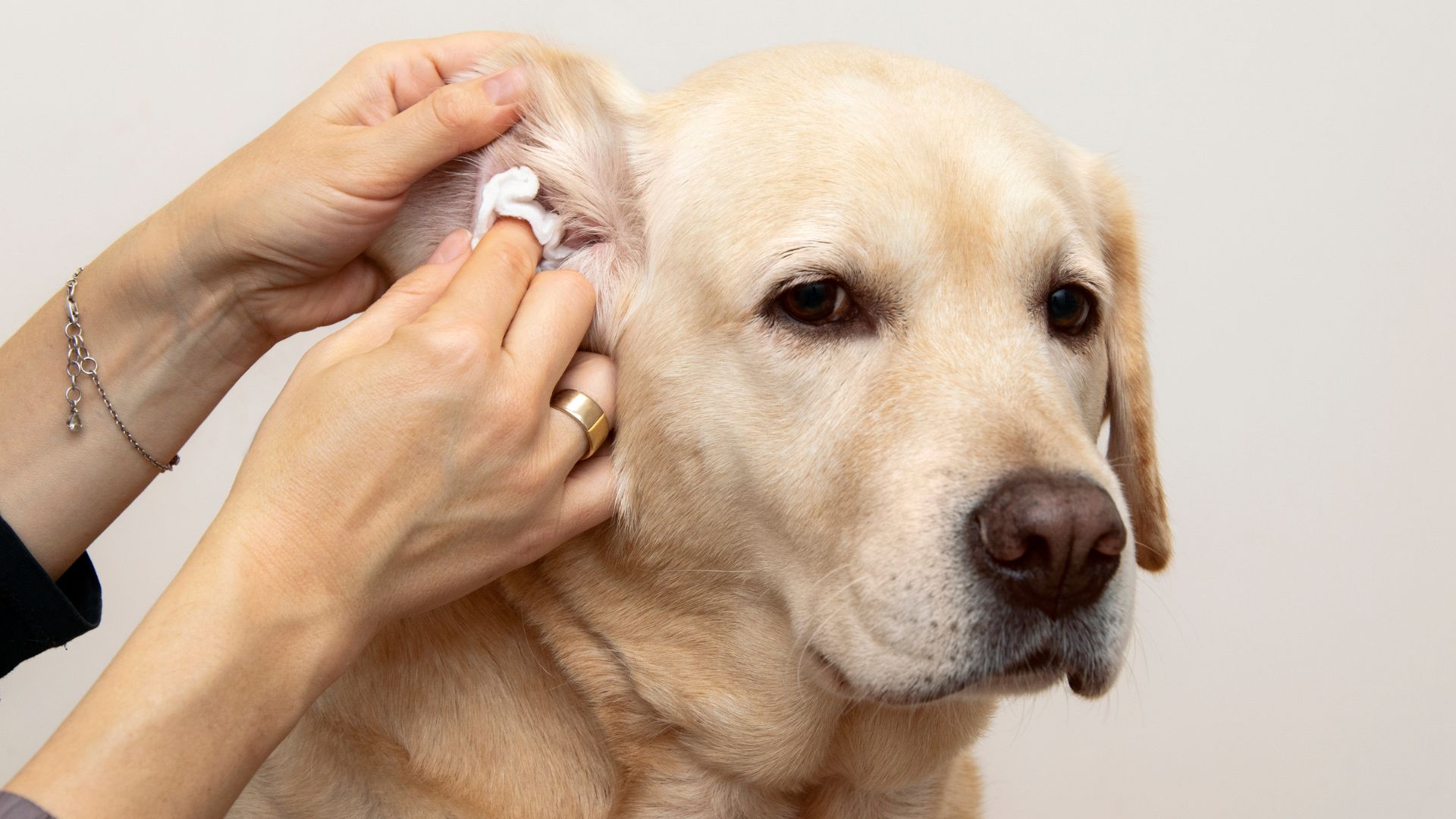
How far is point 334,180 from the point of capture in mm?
1952

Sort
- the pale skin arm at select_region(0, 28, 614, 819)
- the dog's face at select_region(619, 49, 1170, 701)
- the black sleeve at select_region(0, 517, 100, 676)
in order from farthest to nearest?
the black sleeve at select_region(0, 517, 100, 676)
the dog's face at select_region(619, 49, 1170, 701)
the pale skin arm at select_region(0, 28, 614, 819)

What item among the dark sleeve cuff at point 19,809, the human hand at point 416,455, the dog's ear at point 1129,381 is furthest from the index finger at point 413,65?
the dark sleeve cuff at point 19,809

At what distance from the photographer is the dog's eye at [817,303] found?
1.88 metres

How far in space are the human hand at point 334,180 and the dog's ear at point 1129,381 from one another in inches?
45.8

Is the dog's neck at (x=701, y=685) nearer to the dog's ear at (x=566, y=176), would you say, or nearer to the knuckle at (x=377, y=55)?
the dog's ear at (x=566, y=176)

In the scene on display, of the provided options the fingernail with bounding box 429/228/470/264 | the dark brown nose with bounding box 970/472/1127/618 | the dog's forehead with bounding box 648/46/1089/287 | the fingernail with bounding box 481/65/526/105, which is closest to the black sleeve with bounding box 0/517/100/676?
the fingernail with bounding box 429/228/470/264

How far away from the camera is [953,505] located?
1.66 meters

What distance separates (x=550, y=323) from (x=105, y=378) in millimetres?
1029

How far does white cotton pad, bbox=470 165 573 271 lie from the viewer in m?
1.98

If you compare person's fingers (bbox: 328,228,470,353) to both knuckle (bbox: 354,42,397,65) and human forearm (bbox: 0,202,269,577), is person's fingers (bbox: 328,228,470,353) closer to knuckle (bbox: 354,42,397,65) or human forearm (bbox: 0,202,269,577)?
knuckle (bbox: 354,42,397,65)

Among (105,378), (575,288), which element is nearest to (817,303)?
(575,288)

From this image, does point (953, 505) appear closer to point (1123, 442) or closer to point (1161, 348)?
point (1123, 442)

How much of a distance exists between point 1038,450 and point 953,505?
0.48 ft

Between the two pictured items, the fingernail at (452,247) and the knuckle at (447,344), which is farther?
the fingernail at (452,247)
